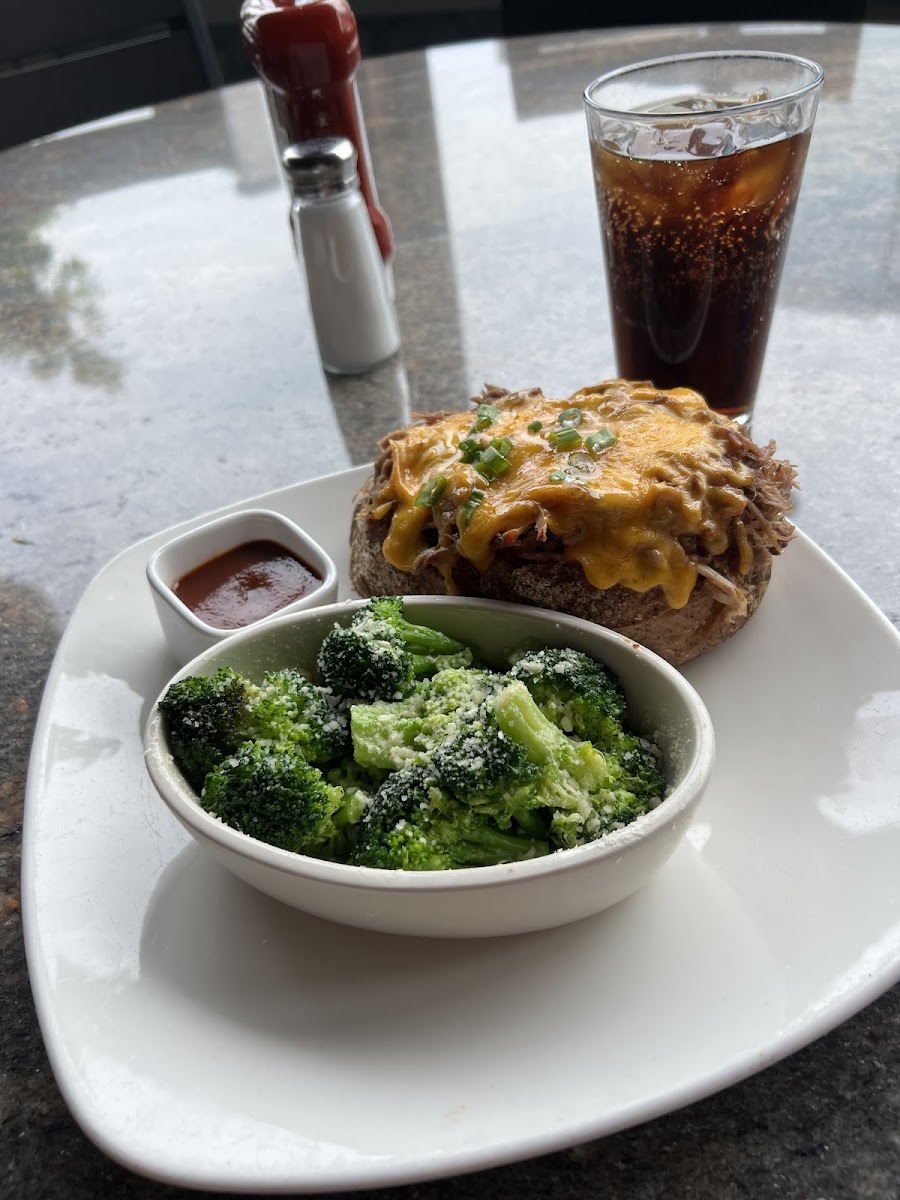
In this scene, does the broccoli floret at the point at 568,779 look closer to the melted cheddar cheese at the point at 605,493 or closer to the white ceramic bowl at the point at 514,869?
the white ceramic bowl at the point at 514,869

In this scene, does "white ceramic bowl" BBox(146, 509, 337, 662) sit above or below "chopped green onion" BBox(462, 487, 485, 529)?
below

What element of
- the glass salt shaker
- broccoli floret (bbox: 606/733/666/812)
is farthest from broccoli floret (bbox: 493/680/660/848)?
the glass salt shaker

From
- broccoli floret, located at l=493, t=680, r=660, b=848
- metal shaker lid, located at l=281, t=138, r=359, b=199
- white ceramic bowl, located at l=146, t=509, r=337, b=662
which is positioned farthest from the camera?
metal shaker lid, located at l=281, t=138, r=359, b=199

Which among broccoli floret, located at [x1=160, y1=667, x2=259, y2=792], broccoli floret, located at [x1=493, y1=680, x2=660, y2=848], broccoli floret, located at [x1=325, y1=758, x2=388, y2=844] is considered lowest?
broccoli floret, located at [x1=325, y1=758, x2=388, y2=844]

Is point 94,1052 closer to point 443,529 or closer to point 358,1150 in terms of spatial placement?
point 358,1150

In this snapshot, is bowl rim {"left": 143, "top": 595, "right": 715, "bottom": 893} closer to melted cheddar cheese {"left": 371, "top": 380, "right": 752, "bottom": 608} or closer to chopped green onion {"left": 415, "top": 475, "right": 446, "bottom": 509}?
melted cheddar cheese {"left": 371, "top": 380, "right": 752, "bottom": 608}
